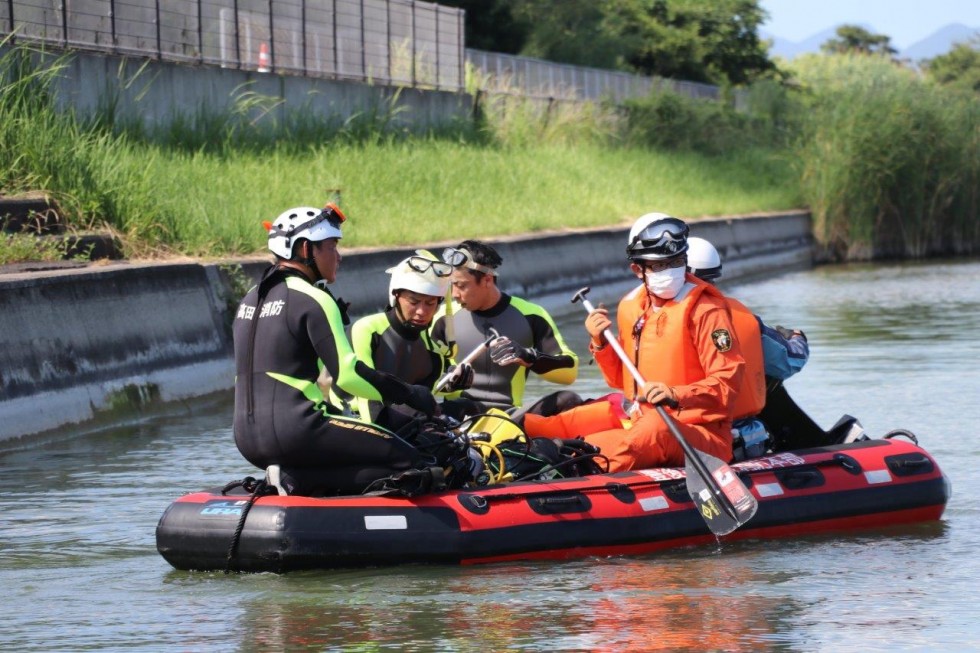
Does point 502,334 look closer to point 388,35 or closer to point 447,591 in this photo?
point 447,591

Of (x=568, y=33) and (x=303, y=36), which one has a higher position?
(x=568, y=33)

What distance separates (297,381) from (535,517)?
145 cm

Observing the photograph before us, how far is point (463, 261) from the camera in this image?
9961mm

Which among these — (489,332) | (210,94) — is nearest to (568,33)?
(210,94)

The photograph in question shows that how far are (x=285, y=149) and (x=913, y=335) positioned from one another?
28.8 ft

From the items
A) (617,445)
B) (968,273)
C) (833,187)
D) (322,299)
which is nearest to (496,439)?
(617,445)

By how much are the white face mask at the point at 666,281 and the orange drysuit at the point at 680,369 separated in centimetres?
6

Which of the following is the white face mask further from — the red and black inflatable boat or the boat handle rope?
the boat handle rope

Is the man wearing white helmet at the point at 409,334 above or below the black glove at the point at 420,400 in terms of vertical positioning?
above

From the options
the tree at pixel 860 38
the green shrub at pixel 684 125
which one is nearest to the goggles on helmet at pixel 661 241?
the green shrub at pixel 684 125

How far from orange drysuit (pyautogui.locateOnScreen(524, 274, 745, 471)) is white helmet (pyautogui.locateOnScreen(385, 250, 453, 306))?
3.72ft

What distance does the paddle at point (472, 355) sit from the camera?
9383 mm

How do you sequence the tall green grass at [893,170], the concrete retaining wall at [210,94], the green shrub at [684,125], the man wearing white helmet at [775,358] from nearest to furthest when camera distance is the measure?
the man wearing white helmet at [775,358]
the concrete retaining wall at [210,94]
the tall green grass at [893,170]
the green shrub at [684,125]

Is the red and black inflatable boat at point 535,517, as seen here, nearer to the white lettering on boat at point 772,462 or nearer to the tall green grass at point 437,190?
the white lettering on boat at point 772,462
